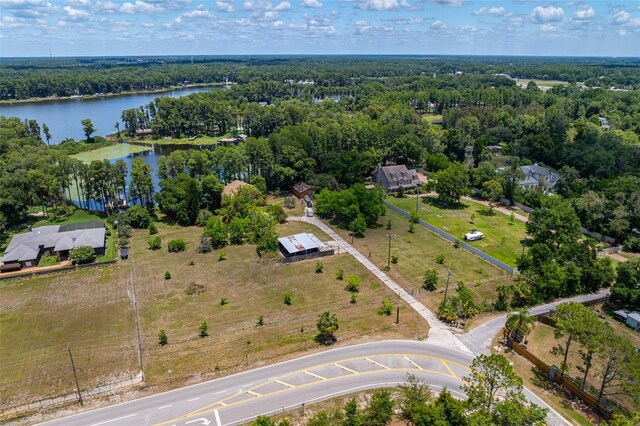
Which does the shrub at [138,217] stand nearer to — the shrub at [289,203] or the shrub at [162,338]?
the shrub at [289,203]

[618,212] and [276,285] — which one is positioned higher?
[618,212]

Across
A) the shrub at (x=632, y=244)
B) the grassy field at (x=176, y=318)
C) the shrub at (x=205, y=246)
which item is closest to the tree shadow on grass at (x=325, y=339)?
the grassy field at (x=176, y=318)

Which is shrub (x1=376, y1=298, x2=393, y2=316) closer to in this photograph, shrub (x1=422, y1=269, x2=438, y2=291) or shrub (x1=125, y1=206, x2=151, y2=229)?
shrub (x1=422, y1=269, x2=438, y2=291)

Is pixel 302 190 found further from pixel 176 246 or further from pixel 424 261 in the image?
pixel 424 261

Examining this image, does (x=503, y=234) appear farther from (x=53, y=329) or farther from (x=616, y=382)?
(x=53, y=329)

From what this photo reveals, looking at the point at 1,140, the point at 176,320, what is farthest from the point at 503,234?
the point at 1,140

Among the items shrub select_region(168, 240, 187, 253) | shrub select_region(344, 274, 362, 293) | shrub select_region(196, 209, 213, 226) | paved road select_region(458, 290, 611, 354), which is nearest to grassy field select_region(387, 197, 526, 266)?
paved road select_region(458, 290, 611, 354)
